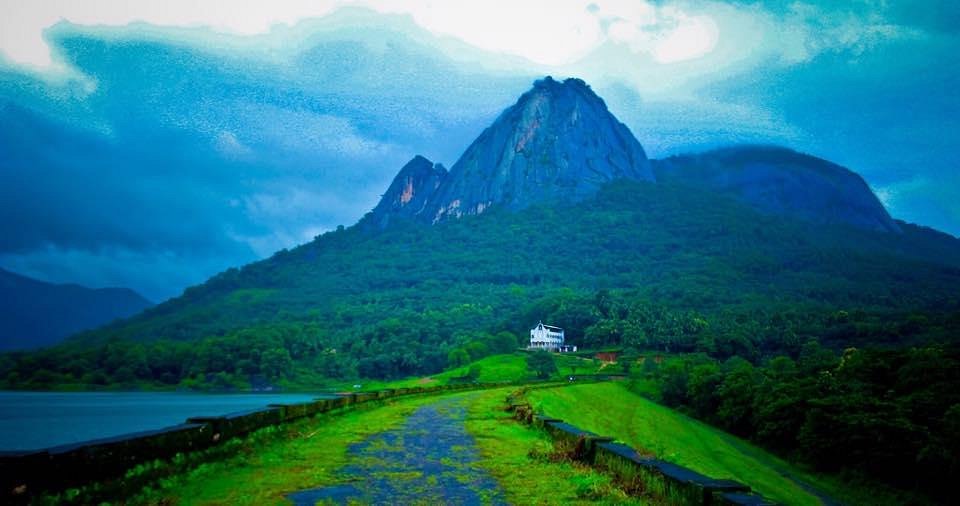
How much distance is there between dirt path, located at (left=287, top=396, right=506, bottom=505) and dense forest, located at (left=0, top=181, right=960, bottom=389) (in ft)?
246

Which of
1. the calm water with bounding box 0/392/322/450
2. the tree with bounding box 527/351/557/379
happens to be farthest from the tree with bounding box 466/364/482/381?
the calm water with bounding box 0/392/322/450

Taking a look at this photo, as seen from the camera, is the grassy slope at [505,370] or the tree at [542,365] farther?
the grassy slope at [505,370]

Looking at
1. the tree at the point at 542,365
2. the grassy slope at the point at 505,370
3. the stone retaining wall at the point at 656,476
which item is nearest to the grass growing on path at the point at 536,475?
the stone retaining wall at the point at 656,476

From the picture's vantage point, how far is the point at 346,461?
10.6 m

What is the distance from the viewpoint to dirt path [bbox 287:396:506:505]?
25.4ft

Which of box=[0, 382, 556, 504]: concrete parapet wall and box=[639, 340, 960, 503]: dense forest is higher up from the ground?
box=[0, 382, 556, 504]: concrete parapet wall

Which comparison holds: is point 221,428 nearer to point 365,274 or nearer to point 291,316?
point 291,316

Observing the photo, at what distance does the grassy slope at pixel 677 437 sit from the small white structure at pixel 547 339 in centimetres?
6625

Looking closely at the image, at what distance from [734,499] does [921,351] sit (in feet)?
161

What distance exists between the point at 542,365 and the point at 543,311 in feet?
145

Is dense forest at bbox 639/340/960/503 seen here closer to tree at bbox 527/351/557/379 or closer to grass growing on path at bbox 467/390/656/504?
tree at bbox 527/351/557/379

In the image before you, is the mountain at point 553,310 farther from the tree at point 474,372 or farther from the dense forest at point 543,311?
the tree at point 474,372

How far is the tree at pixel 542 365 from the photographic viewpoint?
284ft

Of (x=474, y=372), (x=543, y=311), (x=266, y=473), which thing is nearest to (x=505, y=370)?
(x=474, y=372)
